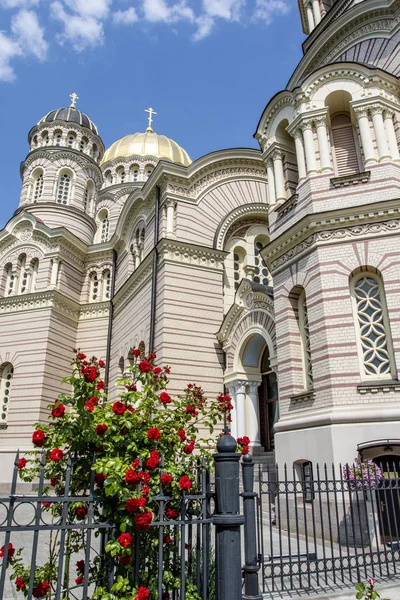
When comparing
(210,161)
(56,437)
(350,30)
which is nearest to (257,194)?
(210,161)

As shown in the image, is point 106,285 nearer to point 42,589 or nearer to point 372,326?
point 372,326

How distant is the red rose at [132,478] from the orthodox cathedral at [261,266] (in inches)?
272

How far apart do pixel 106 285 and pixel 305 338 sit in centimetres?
1637

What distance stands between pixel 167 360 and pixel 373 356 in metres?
7.79

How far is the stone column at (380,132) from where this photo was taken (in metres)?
11.5

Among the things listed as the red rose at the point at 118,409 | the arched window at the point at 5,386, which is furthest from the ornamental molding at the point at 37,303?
the red rose at the point at 118,409

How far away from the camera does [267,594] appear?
18.1 feet

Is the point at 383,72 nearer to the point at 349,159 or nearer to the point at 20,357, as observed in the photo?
the point at 349,159

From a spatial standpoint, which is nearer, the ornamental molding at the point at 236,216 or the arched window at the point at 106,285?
the ornamental molding at the point at 236,216

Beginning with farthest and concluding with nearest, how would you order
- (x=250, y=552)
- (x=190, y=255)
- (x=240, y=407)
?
(x=190, y=255)
(x=240, y=407)
(x=250, y=552)

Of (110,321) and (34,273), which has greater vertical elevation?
(34,273)

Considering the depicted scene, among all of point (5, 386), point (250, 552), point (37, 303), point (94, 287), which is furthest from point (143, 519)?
point (94, 287)

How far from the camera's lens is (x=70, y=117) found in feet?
97.0

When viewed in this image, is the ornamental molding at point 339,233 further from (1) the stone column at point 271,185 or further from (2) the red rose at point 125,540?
(2) the red rose at point 125,540
